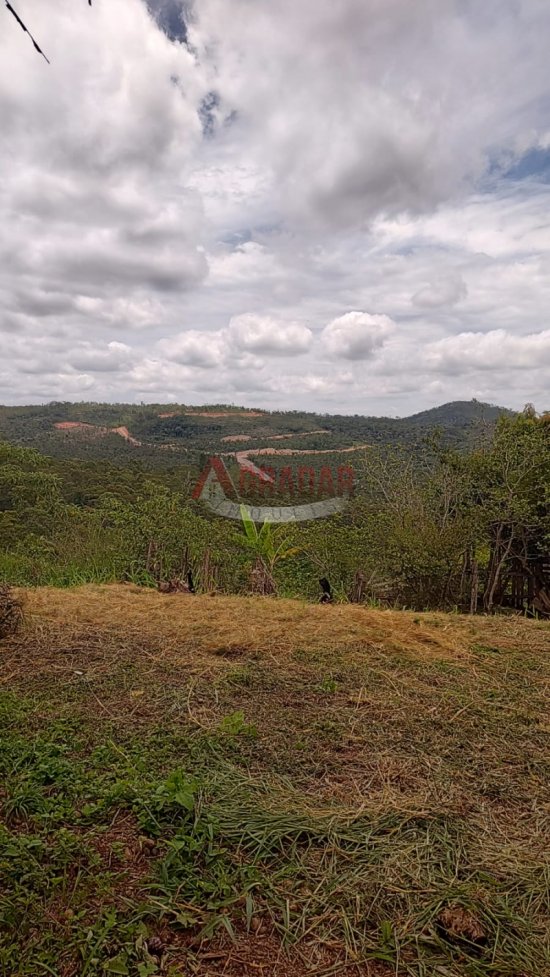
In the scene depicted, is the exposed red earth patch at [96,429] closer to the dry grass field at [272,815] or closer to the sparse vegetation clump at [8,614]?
the sparse vegetation clump at [8,614]

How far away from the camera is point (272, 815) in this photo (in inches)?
75.3

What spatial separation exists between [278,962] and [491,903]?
25.2 inches

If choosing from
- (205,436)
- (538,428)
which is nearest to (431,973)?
(538,428)

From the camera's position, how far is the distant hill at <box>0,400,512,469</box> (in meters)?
43.2

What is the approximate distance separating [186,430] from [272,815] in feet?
191

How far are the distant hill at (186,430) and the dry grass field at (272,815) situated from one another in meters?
32.3

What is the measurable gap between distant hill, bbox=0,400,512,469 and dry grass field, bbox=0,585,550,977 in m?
32.3

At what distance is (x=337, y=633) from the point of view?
4.25m

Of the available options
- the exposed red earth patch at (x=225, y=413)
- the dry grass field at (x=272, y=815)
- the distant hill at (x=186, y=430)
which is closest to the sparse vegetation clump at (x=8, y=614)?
the dry grass field at (x=272, y=815)

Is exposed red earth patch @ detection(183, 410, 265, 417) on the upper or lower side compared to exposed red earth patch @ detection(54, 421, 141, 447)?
upper

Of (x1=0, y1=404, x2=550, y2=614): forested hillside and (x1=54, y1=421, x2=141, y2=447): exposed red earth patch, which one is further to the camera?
(x1=54, y1=421, x2=141, y2=447): exposed red earth patch

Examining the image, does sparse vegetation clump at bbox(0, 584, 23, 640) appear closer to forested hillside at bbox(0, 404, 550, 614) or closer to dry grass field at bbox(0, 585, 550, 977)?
dry grass field at bbox(0, 585, 550, 977)

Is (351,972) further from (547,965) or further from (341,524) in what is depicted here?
(341,524)

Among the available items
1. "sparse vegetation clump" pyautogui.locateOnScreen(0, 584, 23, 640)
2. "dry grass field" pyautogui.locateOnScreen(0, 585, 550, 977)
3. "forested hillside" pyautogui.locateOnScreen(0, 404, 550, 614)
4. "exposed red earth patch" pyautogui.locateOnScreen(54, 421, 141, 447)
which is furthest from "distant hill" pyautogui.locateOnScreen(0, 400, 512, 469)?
"dry grass field" pyautogui.locateOnScreen(0, 585, 550, 977)
